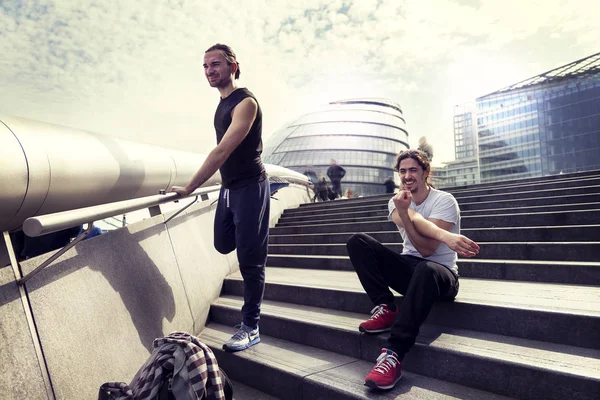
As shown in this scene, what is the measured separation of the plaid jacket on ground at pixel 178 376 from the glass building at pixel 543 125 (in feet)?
208

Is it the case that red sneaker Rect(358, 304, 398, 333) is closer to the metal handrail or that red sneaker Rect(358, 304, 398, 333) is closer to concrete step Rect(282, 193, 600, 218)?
the metal handrail

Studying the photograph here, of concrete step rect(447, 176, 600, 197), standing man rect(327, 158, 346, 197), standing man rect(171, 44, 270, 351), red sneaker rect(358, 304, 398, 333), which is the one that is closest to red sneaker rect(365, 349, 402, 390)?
red sneaker rect(358, 304, 398, 333)

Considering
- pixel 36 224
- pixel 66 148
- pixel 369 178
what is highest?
pixel 66 148

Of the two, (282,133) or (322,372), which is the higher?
(282,133)

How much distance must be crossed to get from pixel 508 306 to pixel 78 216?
2.60 meters

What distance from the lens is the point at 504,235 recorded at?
445cm

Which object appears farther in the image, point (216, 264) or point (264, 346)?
point (216, 264)

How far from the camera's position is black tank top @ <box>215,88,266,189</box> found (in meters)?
2.92

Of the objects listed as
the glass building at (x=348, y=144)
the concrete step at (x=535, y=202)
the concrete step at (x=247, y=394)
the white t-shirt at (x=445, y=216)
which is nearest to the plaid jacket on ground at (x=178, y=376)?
the concrete step at (x=247, y=394)

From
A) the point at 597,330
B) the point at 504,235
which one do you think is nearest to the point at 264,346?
the point at 597,330

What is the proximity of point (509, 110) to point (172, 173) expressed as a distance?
2810 inches

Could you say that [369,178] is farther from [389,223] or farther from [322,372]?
[322,372]

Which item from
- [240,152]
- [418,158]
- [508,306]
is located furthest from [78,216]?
[508,306]

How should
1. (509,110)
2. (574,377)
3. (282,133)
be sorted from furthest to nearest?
(509,110) → (282,133) → (574,377)
